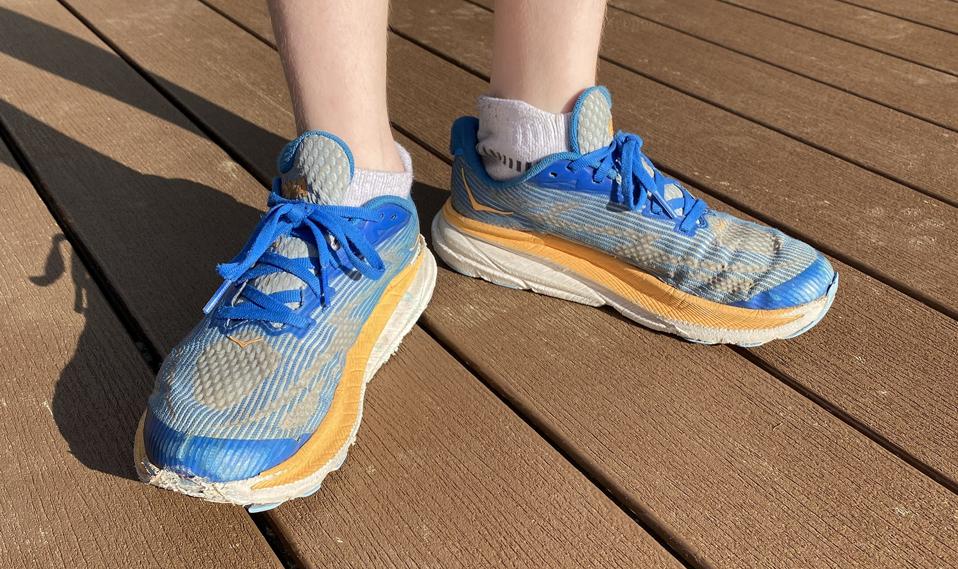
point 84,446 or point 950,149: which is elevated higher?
point 950,149

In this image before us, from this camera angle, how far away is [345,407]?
0.77 meters

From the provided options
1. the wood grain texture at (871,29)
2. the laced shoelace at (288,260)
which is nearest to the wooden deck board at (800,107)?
the wood grain texture at (871,29)

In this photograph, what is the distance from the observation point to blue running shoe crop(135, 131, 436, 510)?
2.22ft

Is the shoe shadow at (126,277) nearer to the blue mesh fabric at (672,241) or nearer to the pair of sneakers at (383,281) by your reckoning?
the pair of sneakers at (383,281)

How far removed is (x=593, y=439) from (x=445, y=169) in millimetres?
588

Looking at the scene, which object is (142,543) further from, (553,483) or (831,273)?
(831,273)

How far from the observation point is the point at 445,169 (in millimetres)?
1233

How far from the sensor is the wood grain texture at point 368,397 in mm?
680

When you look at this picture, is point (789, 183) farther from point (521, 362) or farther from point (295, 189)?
A: point (295, 189)

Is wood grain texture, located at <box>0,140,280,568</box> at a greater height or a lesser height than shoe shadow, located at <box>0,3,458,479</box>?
lesser

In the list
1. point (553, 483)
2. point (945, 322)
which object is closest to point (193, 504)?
point (553, 483)

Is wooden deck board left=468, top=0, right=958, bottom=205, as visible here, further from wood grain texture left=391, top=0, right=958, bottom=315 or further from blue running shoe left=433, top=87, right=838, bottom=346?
blue running shoe left=433, top=87, right=838, bottom=346

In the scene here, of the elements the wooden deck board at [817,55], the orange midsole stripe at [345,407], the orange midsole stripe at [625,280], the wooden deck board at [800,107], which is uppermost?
the wooden deck board at [817,55]
